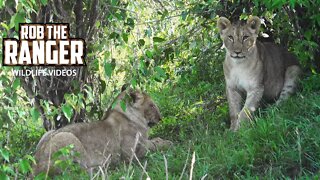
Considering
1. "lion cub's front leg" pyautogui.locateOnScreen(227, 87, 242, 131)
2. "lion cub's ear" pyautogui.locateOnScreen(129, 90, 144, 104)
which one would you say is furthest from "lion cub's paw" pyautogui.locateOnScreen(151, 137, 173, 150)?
"lion cub's front leg" pyautogui.locateOnScreen(227, 87, 242, 131)

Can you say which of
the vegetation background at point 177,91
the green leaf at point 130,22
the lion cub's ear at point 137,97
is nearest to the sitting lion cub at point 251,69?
the vegetation background at point 177,91

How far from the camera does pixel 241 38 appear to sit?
7184mm

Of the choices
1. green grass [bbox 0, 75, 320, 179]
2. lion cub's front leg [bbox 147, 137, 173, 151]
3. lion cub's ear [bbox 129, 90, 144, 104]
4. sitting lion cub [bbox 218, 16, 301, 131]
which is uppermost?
sitting lion cub [bbox 218, 16, 301, 131]

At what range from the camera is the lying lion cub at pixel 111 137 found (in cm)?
631

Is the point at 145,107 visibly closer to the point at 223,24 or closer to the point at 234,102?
the point at 234,102

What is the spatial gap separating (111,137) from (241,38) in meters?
1.73

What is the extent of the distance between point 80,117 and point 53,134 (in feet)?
3.08

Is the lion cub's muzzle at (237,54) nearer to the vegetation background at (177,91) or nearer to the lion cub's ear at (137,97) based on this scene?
the vegetation background at (177,91)

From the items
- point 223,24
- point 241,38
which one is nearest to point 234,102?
point 241,38

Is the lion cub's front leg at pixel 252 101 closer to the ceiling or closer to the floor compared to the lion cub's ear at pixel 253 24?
closer to the floor

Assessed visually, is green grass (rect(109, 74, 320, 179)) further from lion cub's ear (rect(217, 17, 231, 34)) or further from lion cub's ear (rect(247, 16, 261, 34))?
lion cub's ear (rect(217, 17, 231, 34))

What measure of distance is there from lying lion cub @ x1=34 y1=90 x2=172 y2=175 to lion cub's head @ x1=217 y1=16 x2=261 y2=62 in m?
1.03

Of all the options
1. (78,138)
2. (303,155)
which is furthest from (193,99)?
(303,155)

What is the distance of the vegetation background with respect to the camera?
5551mm
